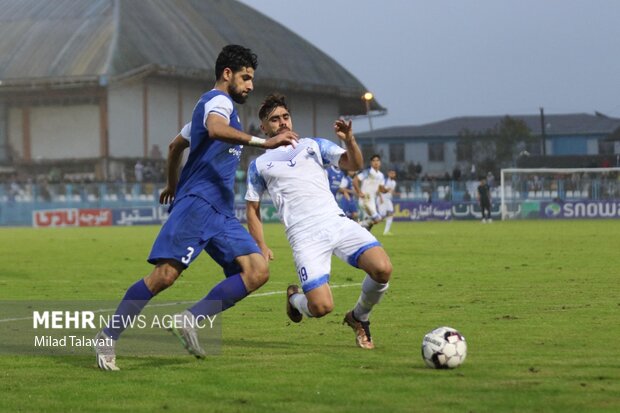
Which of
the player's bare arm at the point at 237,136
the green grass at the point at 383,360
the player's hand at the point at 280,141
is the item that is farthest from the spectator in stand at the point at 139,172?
the player's hand at the point at 280,141

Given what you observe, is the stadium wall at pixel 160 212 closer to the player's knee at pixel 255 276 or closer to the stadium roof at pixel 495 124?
the player's knee at pixel 255 276

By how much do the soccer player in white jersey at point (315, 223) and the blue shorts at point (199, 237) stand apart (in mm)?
691

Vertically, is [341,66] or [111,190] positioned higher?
[341,66]

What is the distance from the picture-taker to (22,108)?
69375 mm

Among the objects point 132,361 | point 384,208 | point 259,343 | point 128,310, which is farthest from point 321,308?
point 384,208

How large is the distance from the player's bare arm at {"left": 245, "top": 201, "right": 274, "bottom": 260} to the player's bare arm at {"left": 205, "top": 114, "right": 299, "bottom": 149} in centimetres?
165

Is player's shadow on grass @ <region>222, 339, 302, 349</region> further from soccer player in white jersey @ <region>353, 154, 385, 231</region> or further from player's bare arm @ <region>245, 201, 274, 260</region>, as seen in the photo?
soccer player in white jersey @ <region>353, 154, 385, 231</region>

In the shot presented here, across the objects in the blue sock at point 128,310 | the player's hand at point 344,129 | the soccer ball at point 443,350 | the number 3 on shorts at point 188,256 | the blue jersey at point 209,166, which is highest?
the player's hand at point 344,129

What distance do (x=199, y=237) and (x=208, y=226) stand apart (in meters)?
0.12

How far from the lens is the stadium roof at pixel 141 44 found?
68.2 metres

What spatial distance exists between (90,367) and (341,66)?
8128 centimetres

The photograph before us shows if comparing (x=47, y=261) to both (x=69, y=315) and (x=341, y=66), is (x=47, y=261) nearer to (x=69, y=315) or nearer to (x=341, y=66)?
(x=69, y=315)

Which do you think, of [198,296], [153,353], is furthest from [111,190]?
[153,353]

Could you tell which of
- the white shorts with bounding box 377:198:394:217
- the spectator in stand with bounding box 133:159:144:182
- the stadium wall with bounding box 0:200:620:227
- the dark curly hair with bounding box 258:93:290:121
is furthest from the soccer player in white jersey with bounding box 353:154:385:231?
the spectator in stand with bounding box 133:159:144:182
